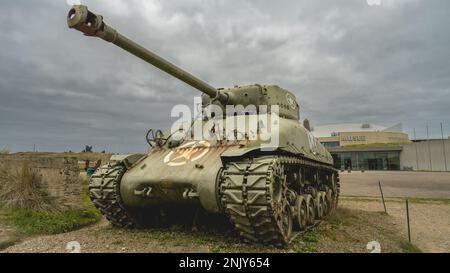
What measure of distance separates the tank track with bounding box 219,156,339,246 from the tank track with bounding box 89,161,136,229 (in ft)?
8.67

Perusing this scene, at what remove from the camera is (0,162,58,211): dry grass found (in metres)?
10.1

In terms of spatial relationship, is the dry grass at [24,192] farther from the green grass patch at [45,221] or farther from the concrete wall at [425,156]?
the concrete wall at [425,156]

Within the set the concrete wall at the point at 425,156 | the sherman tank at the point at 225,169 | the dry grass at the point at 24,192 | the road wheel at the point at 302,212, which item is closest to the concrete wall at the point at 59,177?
the dry grass at the point at 24,192

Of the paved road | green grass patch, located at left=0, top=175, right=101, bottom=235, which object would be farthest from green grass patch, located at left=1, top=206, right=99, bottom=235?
the paved road

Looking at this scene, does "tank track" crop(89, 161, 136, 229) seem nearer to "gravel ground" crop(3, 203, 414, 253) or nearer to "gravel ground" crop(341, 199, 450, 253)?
"gravel ground" crop(3, 203, 414, 253)

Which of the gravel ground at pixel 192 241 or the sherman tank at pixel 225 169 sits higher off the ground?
the sherman tank at pixel 225 169

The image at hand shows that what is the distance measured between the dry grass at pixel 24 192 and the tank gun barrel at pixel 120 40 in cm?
533

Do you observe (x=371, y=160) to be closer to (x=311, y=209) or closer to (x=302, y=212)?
(x=311, y=209)

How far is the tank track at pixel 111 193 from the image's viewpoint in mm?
8000

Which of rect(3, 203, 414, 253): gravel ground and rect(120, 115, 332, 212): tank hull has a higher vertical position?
rect(120, 115, 332, 212): tank hull

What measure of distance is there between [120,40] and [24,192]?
6.15 m

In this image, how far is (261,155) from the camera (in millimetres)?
6867

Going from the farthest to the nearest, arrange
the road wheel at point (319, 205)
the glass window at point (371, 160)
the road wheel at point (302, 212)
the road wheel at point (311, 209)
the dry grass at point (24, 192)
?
the glass window at point (371, 160) < the dry grass at point (24, 192) < the road wheel at point (319, 205) < the road wheel at point (311, 209) < the road wheel at point (302, 212)
